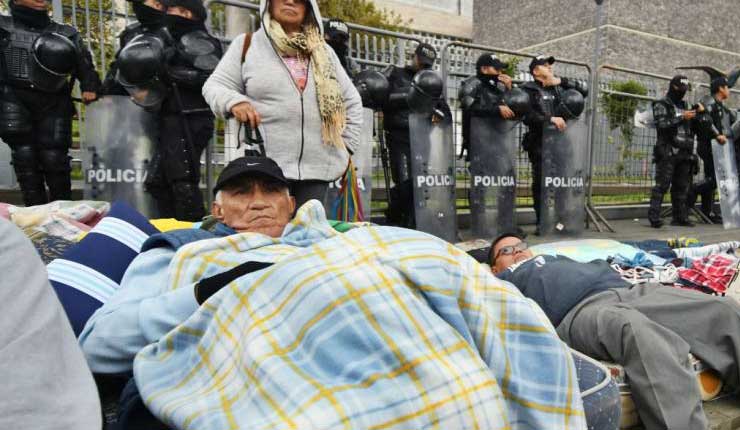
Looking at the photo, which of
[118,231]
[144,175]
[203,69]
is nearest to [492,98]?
[203,69]

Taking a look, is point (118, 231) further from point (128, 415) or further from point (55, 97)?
point (55, 97)

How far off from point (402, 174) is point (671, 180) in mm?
4473

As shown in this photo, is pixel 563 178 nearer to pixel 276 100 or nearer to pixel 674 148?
pixel 674 148

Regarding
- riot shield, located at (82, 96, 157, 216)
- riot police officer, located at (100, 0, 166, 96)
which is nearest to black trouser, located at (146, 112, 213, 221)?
riot shield, located at (82, 96, 157, 216)

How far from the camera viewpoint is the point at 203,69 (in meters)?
3.81

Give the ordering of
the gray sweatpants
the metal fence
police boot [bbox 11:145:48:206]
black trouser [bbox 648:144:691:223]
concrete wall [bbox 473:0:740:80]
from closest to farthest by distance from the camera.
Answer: the gray sweatpants < police boot [bbox 11:145:48:206] < the metal fence < black trouser [bbox 648:144:691:223] < concrete wall [bbox 473:0:740:80]

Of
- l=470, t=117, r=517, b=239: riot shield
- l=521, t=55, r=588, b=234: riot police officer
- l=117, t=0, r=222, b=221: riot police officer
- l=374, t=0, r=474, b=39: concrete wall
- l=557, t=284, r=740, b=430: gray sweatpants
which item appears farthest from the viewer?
l=374, t=0, r=474, b=39: concrete wall

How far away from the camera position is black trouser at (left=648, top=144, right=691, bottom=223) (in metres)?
7.57

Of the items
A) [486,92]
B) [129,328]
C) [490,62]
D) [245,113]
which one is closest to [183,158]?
[245,113]

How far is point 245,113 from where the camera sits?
2895 millimetres

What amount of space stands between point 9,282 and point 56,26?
3946mm

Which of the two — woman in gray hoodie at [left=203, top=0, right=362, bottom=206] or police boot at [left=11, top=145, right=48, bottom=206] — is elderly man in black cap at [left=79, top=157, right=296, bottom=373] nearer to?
woman in gray hoodie at [left=203, top=0, right=362, bottom=206]

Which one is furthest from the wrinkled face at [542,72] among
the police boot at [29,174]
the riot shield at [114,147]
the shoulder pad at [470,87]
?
the police boot at [29,174]

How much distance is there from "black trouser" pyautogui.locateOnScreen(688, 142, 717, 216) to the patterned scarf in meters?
6.90
